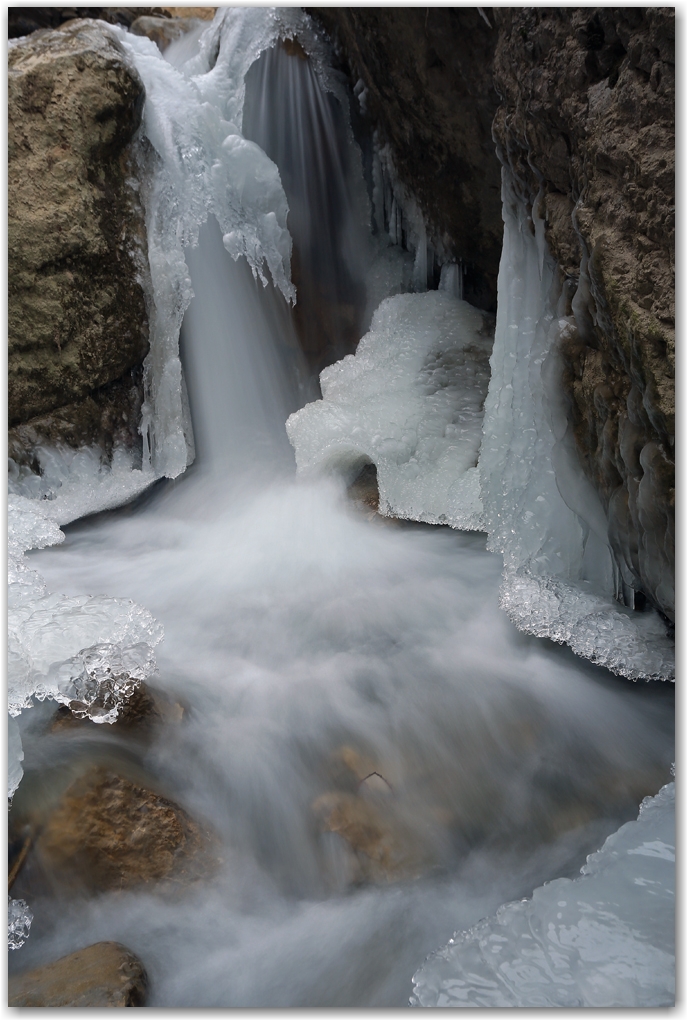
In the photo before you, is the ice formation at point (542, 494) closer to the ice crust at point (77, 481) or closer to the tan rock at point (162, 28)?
the ice crust at point (77, 481)

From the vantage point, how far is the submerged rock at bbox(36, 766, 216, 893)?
1713 mm

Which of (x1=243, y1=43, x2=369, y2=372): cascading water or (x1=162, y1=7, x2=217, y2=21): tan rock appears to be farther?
(x1=162, y1=7, x2=217, y2=21): tan rock

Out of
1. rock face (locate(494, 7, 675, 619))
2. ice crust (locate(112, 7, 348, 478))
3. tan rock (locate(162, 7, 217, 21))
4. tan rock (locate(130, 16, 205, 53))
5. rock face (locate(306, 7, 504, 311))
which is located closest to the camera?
rock face (locate(494, 7, 675, 619))

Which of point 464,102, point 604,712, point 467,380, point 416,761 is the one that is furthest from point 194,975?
point 464,102

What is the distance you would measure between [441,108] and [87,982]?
3.81 meters

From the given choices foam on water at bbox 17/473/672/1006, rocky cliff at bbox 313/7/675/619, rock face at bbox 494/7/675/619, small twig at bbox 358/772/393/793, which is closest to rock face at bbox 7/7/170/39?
rocky cliff at bbox 313/7/675/619

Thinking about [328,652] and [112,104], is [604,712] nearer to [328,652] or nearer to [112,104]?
[328,652]

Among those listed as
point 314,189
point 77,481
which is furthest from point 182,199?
point 77,481

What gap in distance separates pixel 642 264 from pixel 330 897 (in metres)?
1.62

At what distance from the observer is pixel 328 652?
93.2 inches

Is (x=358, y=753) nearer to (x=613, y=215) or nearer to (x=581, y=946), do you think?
(x=581, y=946)

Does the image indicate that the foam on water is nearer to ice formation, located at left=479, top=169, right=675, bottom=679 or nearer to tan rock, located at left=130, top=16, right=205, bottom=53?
ice formation, located at left=479, top=169, right=675, bottom=679

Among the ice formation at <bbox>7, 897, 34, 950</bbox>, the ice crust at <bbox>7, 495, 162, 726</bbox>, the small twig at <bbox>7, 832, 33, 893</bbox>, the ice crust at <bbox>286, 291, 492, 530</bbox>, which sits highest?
the ice crust at <bbox>286, 291, 492, 530</bbox>

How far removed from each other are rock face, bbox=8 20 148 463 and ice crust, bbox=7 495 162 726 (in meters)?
1.82
